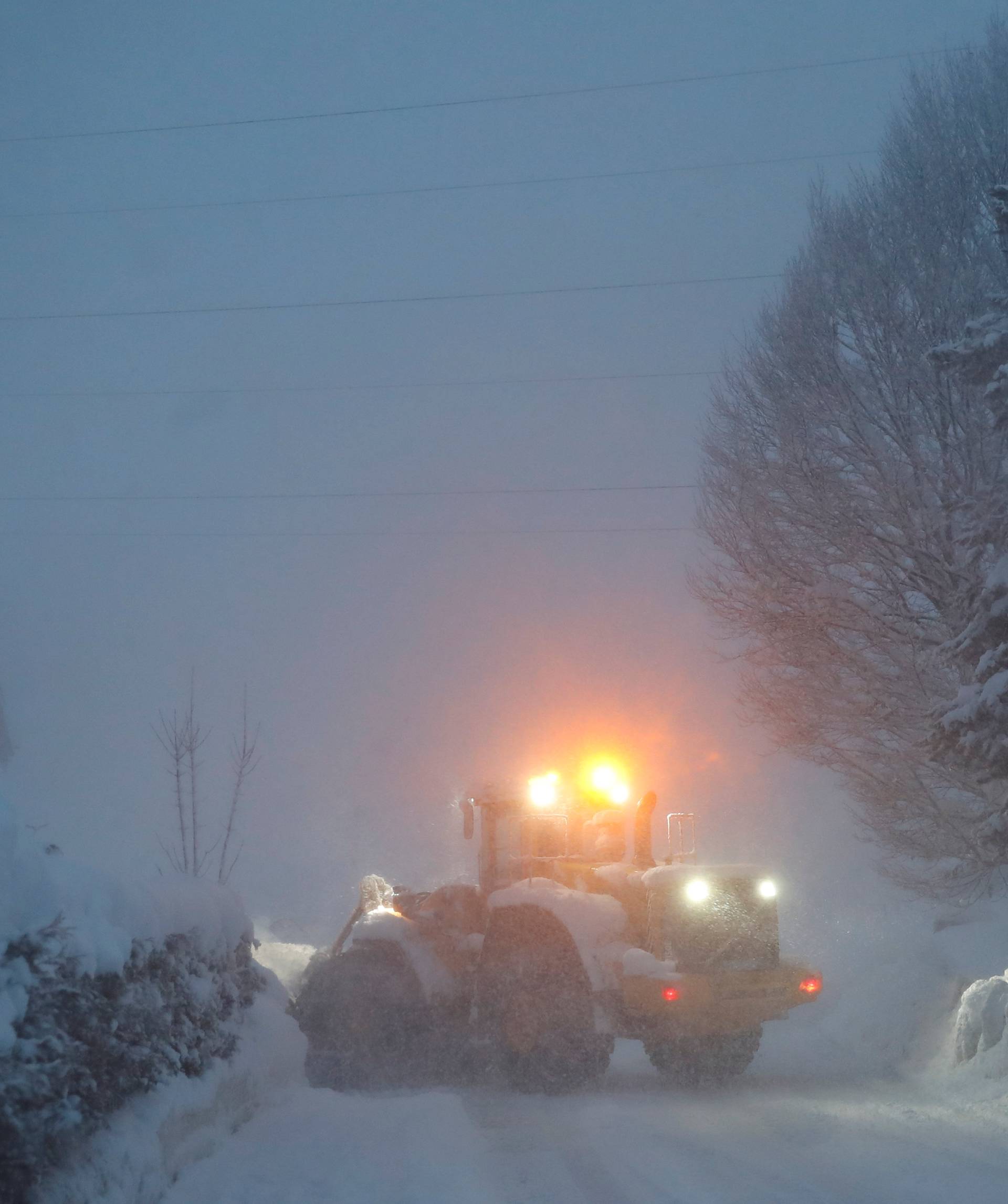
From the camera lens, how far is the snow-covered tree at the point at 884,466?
9.98 metres

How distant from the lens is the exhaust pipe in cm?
1168

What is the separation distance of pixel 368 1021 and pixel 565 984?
1.90m

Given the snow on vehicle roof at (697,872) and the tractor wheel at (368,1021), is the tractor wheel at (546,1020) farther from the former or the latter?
the snow on vehicle roof at (697,872)

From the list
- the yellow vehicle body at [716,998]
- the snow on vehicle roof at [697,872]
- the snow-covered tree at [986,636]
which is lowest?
the yellow vehicle body at [716,998]

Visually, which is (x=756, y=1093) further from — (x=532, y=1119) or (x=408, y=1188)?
(x=408, y=1188)

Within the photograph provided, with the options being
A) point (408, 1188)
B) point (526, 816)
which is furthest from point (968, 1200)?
point (526, 816)

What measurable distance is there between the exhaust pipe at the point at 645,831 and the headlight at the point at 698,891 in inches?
89.7

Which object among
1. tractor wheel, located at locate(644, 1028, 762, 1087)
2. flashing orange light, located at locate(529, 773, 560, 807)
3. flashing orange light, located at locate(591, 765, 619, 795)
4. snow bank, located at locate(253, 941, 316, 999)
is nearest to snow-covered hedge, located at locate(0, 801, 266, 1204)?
tractor wheel, located at locate(644, 1028, 762, 1087)

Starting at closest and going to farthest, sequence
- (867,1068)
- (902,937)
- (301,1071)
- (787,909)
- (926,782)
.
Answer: (301,1071)
(867,1068)
(926,782)
(902,937)
(787,909)

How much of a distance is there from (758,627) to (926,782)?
2839mm

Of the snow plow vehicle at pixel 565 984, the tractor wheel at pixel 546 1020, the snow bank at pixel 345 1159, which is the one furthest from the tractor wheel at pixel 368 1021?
the snow bank at pixel 345 1159

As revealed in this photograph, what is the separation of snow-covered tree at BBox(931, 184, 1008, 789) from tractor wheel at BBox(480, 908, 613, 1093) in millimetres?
3839

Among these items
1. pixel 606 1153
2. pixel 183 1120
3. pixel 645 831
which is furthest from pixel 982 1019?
pixel 183 1120

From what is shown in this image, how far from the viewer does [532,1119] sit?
309 inches
